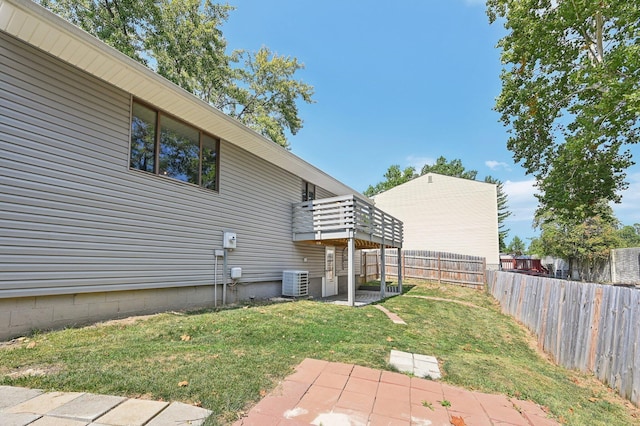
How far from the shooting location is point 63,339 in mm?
4324

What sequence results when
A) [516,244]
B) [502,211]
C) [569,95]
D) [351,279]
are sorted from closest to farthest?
[351,279] → [569,95] → [502,211] → [516,244]

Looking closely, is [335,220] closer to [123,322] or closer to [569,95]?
[123,322]

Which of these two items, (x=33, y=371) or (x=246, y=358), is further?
(x=246, y=358)

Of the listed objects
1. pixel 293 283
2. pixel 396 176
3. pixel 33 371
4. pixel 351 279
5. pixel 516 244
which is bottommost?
pixel 516 244

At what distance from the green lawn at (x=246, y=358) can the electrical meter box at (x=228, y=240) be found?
1.80 metres

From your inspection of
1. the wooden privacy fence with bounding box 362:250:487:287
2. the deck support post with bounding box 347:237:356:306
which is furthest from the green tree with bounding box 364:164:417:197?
the deck support post with bounding box 347:237:356:306

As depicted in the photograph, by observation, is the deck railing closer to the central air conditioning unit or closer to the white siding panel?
the central air conditioning unit

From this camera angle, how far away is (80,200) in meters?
5.25

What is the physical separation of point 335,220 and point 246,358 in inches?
258

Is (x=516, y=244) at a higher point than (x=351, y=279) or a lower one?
lower

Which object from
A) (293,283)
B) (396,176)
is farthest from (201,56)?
(396,176)

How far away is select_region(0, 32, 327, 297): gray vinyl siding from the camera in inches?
179

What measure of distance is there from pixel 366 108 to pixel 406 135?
602cm

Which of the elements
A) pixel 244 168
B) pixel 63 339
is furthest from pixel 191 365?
pixel 244 168
